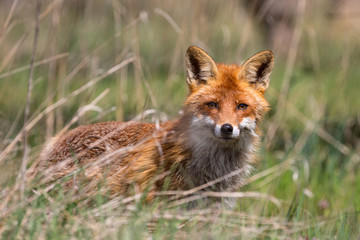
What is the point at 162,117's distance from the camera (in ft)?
18.0

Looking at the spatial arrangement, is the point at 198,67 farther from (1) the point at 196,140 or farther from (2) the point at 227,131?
(2) the point at 227,131

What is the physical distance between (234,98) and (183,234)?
1.43 m

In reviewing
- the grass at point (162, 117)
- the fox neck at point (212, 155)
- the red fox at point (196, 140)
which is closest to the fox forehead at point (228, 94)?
the red fox at point (196, 140)

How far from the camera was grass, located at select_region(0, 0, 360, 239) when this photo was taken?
A: 3.18 meters

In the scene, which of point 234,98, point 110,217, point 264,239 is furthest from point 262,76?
point 110,217

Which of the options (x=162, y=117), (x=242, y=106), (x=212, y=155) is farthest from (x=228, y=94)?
(x=162, y=117)

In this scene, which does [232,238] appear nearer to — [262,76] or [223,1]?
[262,76]

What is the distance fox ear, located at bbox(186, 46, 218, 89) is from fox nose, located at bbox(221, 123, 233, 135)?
0.66m

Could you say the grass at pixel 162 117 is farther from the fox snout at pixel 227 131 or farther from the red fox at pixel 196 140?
the fox snout at pixel 227 131

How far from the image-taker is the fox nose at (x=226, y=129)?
12.8 feet

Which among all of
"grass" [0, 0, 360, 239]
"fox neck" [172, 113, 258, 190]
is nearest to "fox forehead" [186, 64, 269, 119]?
"fox neck" [172, 113, 258, 190]

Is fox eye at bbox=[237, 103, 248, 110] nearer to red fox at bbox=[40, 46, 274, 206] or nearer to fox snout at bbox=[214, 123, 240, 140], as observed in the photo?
red fox at bbox=[40, 46, 274, 206]

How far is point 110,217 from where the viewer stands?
3.21m

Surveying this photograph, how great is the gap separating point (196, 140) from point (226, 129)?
42cm
